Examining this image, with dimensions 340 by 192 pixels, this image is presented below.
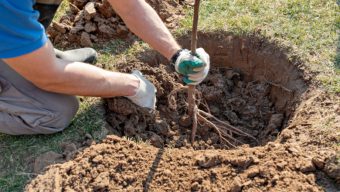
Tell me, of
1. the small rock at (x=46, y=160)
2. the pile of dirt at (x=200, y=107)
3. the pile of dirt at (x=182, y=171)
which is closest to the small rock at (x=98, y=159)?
the pile of dirt at (x=182, y=171)

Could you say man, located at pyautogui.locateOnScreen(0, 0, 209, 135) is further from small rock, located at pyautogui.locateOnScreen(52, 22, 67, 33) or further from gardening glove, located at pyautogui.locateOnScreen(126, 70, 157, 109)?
small rock, located at pyautogui.locateOnScreen(52, 22, 67, 33)

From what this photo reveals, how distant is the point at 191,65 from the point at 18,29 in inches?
39.0

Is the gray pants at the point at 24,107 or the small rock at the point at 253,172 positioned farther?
the gray pants at the point at 24,107

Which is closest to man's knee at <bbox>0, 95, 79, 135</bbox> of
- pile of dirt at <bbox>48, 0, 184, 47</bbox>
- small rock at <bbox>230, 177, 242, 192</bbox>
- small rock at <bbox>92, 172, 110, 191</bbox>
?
small rock at <bbox>92, 172, 110, 191</bbox>

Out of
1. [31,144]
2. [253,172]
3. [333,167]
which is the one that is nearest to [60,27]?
[31,144]

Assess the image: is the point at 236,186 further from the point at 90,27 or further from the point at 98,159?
the point at 90,27

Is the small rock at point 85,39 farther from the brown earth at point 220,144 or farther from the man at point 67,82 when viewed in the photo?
the man at point 67,82

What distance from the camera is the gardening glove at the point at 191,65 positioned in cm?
→ 287

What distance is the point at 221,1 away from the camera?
4.06 m

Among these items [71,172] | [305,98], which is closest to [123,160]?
[71,172]

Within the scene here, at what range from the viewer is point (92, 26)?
3.86 metres

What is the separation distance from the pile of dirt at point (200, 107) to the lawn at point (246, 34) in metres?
0.19

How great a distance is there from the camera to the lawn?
301cm

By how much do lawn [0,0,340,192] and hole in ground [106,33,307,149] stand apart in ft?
0.34
